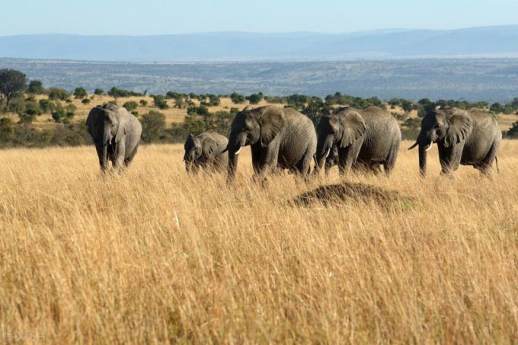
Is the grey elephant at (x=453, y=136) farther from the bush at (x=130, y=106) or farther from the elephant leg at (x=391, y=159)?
the bush at (x=130, y=106)

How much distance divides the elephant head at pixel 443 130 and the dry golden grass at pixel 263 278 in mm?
8746

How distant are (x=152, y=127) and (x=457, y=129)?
29.5m

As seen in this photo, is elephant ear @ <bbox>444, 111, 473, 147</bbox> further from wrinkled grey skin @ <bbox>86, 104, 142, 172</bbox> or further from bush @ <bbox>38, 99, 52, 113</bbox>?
bush @ <bbox>38, 99, 52, 113</bbox>

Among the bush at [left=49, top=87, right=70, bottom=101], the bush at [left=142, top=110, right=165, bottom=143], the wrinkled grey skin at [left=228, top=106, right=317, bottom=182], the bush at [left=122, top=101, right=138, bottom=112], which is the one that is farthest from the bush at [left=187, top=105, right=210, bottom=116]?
the wrinkled grey skin at [left=228, top=106, right=317, bottom=182]

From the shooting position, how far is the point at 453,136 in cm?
1930

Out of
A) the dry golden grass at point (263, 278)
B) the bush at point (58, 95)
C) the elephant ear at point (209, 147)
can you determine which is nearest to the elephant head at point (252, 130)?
the elephant ear at point (209, 147)

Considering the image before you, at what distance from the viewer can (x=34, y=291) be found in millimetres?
6297

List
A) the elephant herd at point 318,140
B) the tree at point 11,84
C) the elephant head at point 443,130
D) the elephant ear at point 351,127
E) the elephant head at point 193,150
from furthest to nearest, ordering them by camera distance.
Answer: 1. the tree at point 11,84
2. the elephant head at point 193,150
3. the elephant head at point 443,130
4. the elephant ear at point 351,127
5. the elephant herd at point 318,140

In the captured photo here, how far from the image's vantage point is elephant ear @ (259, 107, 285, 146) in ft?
56.3

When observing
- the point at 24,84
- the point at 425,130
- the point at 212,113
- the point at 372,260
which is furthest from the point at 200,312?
the point at 24,84

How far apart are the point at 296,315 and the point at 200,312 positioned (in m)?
0.63

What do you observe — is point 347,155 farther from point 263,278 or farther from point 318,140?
point 263,278

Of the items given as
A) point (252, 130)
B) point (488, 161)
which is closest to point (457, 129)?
point (488, 161)

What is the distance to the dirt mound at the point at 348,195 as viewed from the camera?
37.6 ft
